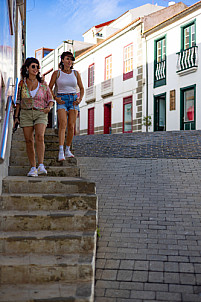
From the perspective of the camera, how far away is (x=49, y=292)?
3.15 m

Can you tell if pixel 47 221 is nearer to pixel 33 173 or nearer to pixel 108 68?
pixel 33 173

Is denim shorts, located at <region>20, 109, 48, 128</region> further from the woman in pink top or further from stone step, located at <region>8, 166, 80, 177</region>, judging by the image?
stone step, located at <region>8, 166, 80, 177</region>

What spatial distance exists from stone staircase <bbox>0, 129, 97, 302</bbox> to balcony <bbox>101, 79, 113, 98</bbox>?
2162cm

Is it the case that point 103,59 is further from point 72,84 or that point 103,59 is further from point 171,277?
point 171,277

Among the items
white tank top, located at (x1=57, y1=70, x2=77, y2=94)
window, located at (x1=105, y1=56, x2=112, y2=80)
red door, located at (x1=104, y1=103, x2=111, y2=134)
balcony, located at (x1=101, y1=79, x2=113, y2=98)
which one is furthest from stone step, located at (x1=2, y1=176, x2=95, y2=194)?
window, located at (x1=105, y1=56, x2=112, y2=80)

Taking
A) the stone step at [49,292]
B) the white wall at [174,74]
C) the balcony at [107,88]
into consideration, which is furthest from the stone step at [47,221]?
the balcony at [107,88]

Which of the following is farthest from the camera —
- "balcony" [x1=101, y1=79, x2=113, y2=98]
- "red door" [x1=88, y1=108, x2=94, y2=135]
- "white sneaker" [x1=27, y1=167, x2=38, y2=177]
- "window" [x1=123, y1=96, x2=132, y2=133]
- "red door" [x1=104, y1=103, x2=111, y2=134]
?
"red door" [x1=88, y1=108, x2=94, y2=135]

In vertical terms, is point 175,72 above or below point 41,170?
above

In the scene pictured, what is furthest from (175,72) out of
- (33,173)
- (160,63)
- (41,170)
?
(33,173)

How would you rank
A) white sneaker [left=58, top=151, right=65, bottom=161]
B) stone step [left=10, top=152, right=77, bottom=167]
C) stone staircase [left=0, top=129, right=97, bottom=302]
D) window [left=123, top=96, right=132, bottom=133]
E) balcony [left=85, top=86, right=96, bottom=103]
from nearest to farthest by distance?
1. stone staircase [left=0, top=129, right=97, bottom=302]
2. stone step [left=10, top=152, right=77, bottom=167]
3. white sneaker [left=58, top=151, right=65, bottom=161]
4. window [left=123, top=96, right=132, bottom=133]
5. balcony [left=85, top=86, right=96, bottom=103]

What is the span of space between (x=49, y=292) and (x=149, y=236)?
1529 millimetres

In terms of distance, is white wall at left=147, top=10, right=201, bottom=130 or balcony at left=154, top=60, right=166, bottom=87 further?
balcony at left=154, top=60, right=166, bottom=87

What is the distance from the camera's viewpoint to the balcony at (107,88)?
25906 millimetres

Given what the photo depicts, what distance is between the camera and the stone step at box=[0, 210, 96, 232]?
3.97 metres
